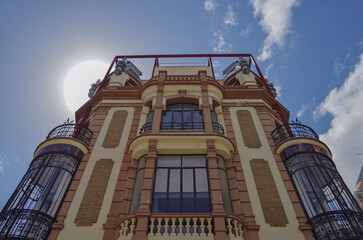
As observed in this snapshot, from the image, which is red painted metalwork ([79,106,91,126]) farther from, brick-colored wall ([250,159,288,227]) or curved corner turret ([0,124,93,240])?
brick-colored wall ([250,159,288,227])

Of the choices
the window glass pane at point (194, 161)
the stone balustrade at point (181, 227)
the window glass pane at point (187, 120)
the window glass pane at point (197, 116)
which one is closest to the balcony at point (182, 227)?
the stone balustrade at point (181, 227)

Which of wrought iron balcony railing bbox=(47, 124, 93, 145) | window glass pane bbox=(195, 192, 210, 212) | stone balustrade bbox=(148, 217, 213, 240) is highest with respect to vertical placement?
wrought iron balcony railing bbox=(47, 124, 93, 145)

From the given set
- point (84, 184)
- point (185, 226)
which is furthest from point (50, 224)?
point (185, 226)

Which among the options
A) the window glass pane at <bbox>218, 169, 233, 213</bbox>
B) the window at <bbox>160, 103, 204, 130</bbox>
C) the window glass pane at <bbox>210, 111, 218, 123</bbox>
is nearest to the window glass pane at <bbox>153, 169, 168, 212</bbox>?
the window glass pane at <bbox>218, 169, 233, 213</bbox>

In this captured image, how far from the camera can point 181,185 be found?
11.2 meters

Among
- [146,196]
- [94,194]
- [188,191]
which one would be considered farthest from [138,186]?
[188,191]

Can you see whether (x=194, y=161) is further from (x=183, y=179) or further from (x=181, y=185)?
(x=181, y=185)

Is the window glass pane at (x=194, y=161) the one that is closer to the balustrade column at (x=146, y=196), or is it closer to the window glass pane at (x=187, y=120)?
the balustrade column at (x=146, y=196)

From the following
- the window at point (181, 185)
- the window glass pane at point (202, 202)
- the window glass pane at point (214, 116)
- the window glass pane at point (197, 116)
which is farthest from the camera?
the window glass pane at point (214, 116)

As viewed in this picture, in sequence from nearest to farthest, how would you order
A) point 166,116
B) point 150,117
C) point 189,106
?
point 166,116, point 150,117, point 189,106

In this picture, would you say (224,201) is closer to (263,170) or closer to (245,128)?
(263,170)

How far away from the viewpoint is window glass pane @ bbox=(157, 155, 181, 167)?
12109mm

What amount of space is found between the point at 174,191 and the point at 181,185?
422 millimetres

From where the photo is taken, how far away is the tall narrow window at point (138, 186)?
10707 millimetres
